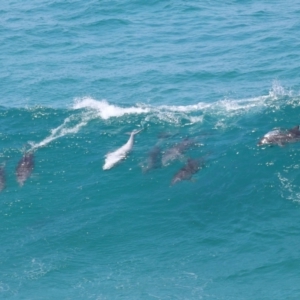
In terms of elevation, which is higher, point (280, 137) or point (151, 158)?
point (280, 137)

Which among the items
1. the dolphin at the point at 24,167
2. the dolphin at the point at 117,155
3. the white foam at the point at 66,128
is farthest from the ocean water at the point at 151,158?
the dolphin at the point at 117,155

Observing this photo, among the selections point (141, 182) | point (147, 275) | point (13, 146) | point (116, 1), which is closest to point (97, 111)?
point (13, 146)

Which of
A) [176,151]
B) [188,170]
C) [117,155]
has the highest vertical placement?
[176,151]

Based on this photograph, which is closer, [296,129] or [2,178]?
[2,178]

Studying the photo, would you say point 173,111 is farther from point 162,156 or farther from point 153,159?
point 153,159

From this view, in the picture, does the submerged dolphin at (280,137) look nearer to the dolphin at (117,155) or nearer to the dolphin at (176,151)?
the dolphin at (176,151)

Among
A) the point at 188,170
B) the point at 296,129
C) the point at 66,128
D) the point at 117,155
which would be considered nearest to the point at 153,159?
the point at 117,155
